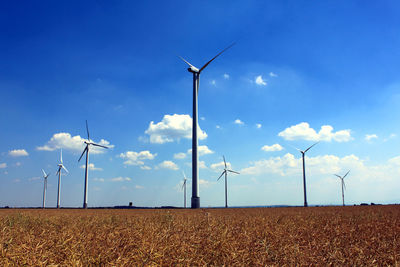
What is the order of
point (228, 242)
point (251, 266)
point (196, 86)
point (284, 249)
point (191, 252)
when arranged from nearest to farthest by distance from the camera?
point (251, 266) → point (191, 252) → point (284, 249) → point (228, 242) → point (196, 86)

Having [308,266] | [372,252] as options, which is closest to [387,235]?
[372,252]

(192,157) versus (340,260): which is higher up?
(192,157)

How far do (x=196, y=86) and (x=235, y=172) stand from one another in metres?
42.9

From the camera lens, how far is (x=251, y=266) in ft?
14.7

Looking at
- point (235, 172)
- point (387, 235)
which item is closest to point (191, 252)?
point (387, 235)

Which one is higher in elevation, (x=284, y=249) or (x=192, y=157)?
(x=192, y=157)

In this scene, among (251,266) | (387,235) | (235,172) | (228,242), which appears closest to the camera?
(251,266)

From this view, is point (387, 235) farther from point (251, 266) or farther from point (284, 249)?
point (251, 266)

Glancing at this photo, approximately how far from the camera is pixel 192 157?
3719 centimetres

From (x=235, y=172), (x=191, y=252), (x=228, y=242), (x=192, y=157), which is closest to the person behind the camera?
(x=191, y=252)

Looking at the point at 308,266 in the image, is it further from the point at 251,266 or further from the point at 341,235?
the point at 341,235

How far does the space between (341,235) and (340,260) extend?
11.4 ft

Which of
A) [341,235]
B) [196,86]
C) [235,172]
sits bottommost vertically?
[341,235]

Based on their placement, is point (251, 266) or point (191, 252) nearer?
point (251, 266)
